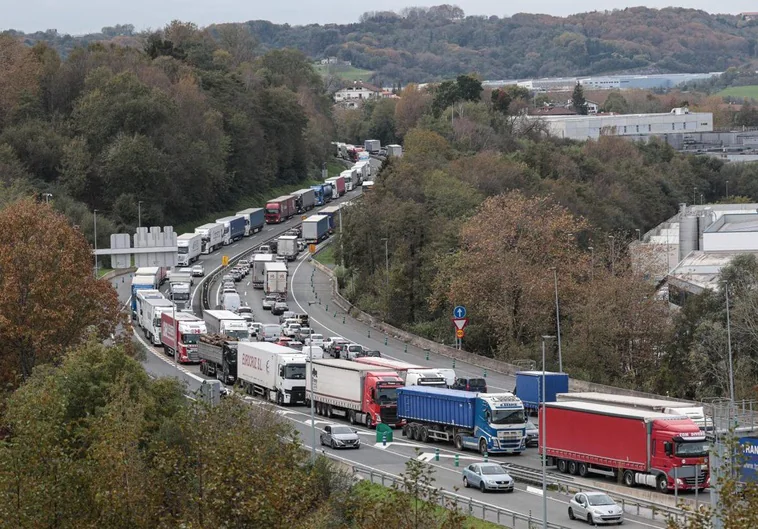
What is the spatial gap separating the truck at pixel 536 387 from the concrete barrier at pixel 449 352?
4.05 metres

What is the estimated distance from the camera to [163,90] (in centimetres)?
13575

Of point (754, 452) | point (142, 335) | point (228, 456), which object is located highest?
point (228, 456)

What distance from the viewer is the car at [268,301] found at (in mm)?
93312

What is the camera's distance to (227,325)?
75.6 m

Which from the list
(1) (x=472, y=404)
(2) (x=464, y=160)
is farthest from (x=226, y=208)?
(1) (x=472, y=404)

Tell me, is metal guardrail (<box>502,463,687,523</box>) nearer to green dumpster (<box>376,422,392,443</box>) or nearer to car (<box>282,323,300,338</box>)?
green dumpster (<box>376,422,392,443</box>)

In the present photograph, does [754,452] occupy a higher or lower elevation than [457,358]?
higher

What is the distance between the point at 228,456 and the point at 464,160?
9146 cm

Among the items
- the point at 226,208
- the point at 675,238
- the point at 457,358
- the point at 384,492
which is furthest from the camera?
the point at 226,208

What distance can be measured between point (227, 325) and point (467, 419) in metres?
28.1

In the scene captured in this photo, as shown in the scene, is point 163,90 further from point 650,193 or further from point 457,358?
point 457,358

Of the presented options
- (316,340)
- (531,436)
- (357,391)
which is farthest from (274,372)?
(316,340)

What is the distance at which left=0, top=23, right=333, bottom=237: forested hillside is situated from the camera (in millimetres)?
122625

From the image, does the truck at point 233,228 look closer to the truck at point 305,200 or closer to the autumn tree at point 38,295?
the truck at point 305,200
